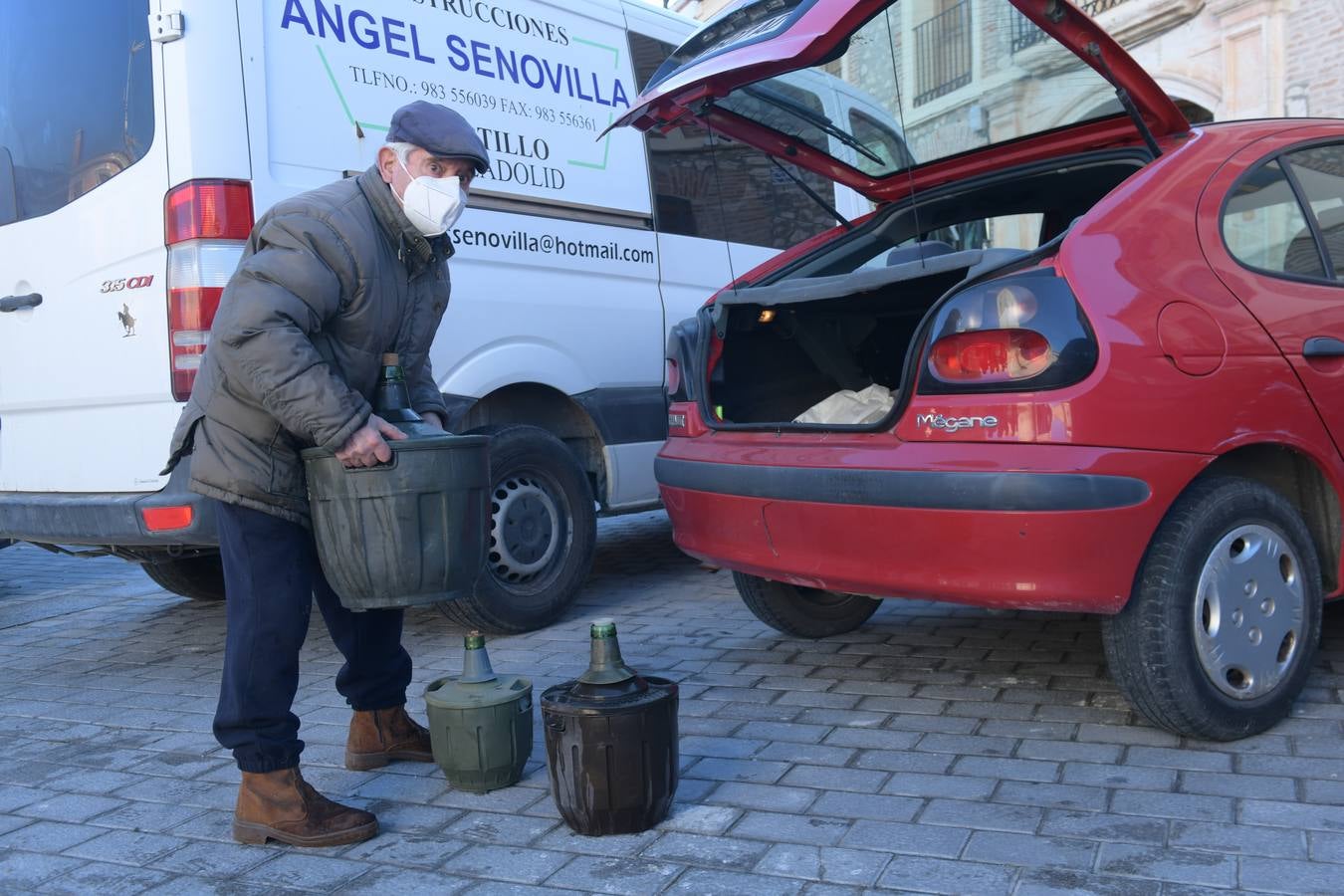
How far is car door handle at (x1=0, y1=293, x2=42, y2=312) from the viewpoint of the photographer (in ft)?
14.4

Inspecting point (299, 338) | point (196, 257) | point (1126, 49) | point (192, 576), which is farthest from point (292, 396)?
point (1126, 49)

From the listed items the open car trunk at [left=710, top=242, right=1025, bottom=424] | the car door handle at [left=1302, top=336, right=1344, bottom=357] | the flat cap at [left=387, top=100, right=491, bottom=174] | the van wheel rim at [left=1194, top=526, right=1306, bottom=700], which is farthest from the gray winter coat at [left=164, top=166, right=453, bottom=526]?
the car door handle at [left=1302, top=336, right=1344, bottom=357]

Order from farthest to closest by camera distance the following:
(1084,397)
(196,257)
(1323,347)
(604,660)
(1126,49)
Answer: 1. (1126,49)
2. (196,257)
3. (1323,347)
4. (1084,397)
5. (604,660)

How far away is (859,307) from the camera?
4285mm

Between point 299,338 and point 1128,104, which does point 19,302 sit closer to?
point 299,338

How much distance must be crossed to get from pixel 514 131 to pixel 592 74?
0.61 meters

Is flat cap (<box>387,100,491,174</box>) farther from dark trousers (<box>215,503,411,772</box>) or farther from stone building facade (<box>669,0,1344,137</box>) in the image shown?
stone building facade (<box>669,0,1344,137</box>)

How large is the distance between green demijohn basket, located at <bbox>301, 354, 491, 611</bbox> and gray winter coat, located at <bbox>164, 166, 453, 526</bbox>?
10 centimetres

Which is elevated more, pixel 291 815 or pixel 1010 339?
pixel 1010 339

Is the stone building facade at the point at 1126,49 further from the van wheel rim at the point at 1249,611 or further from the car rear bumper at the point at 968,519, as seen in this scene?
the van wheel rim at the point at 1249,611

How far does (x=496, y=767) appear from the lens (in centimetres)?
305

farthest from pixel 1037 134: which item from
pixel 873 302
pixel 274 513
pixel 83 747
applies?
pixel 83 747

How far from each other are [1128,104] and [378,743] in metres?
2.74

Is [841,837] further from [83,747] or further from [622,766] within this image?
[83,747]
